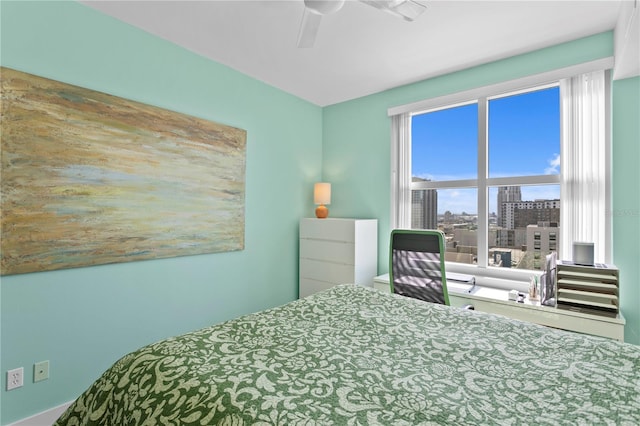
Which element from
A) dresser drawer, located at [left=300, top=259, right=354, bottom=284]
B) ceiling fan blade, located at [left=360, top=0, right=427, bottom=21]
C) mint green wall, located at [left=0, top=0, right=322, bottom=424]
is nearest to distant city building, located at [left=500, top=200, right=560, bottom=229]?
dresser drawer, located at [left=300, top=259, right=354, bottom=284]

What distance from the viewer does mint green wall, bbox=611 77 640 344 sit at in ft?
7.20

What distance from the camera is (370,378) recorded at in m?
0.94

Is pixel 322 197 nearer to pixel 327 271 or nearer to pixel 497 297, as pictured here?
pixel 327 271

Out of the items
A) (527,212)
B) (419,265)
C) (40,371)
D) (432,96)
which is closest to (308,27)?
(432,96)

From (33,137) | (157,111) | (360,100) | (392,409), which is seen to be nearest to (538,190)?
(360,100)

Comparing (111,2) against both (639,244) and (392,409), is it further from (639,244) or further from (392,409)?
(639,244)

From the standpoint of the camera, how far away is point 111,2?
2043 millimetres

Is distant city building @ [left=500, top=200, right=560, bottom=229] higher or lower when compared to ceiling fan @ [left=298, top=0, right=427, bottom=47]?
lower

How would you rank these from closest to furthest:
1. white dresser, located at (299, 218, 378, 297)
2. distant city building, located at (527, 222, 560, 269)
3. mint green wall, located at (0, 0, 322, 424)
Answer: mint green wall, located at (0, 0, 322, 424) < distant city building, located at (527, 222, 560, 269) < white dresser, located at (299, 218, 378, 297)

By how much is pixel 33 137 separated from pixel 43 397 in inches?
62.0

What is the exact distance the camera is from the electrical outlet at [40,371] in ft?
6.17

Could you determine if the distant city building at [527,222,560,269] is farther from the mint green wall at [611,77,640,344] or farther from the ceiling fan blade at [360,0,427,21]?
the ceiling fan blade at [360,0,427,21]

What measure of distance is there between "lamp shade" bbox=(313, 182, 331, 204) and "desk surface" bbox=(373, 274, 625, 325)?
3.61ft

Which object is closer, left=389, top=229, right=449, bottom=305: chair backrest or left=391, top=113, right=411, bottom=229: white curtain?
left=389, top=229, right=449, bottom=305: chair backrest
